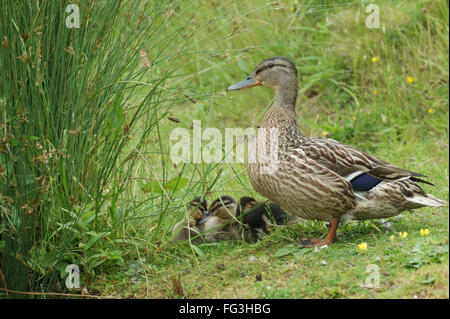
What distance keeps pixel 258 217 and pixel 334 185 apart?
3.04 ft

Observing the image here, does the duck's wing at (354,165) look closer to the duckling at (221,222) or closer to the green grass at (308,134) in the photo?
the green grass at (308,134)

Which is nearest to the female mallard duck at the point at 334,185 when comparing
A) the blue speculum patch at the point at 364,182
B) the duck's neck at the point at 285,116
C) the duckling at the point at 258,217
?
the blue speculum patch at the point at 364,182

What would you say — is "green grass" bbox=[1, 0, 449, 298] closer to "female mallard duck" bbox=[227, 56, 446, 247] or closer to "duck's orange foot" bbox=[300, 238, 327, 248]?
"duck's orange foot" bbox=[300, 238, 327, 248]

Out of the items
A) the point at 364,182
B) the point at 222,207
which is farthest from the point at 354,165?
the point at 222,207

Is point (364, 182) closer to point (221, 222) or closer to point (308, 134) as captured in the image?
Result: point (221, 222)

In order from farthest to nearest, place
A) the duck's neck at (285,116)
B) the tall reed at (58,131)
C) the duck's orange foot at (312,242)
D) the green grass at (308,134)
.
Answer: the duck's neck at (285,116), the duck's orange foot at (312,242), the green grass at (308,134), the tall reed at (58,131)

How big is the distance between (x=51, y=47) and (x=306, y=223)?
239cm

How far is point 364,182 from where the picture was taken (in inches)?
188

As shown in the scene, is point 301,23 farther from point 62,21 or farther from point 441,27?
point 62,21

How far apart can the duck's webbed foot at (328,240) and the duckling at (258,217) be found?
552 millimetres

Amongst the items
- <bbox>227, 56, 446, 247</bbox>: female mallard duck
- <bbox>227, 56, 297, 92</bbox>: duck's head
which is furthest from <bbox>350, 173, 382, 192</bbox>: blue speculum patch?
<bbox>227, 56, 297, 92</bbox>: duck's head

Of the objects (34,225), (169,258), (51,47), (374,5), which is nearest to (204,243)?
(169,258)

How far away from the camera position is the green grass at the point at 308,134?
13.6 feet

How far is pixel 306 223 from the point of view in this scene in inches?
211
